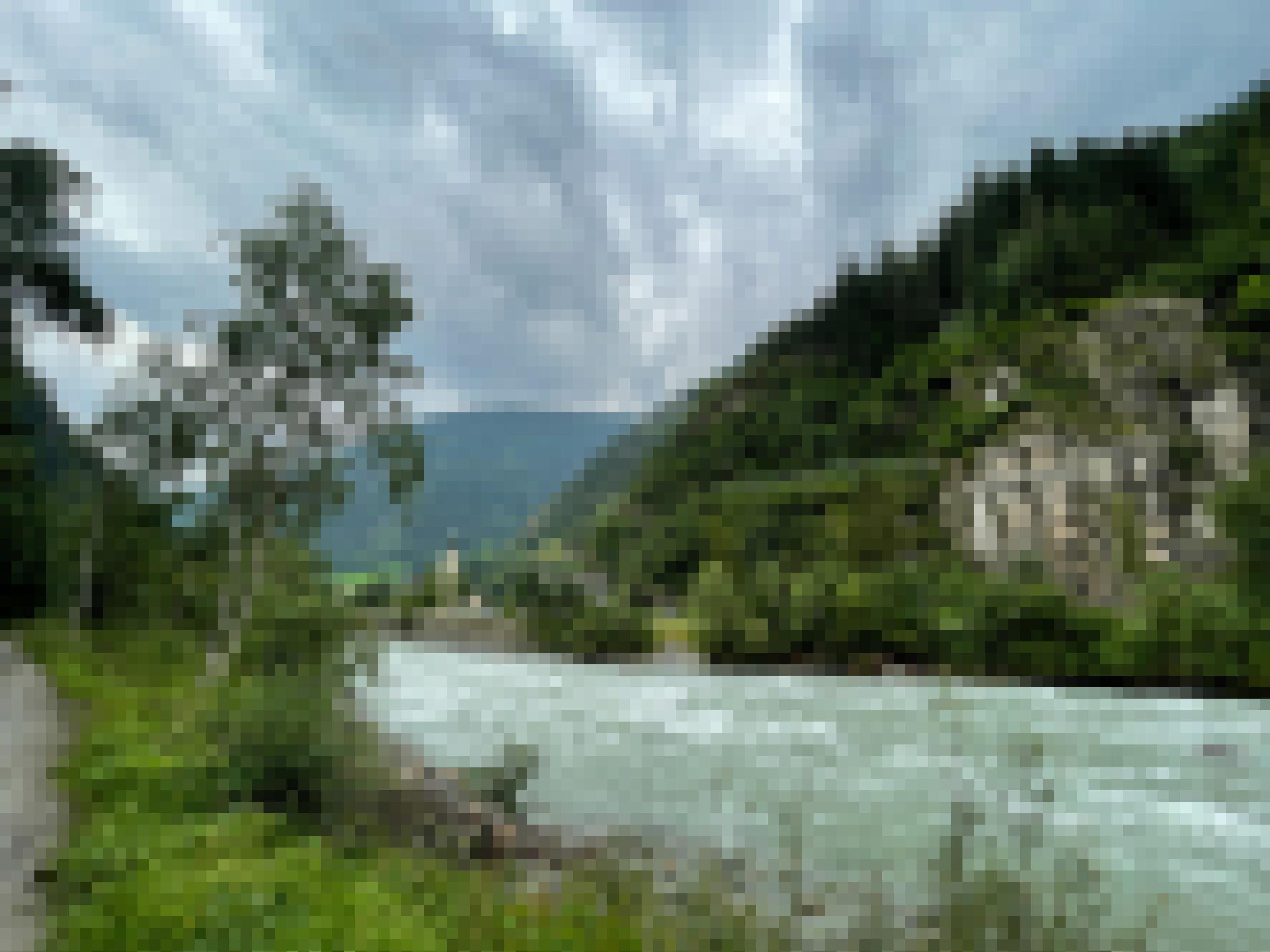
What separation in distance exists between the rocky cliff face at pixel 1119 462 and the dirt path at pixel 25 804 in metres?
85.7

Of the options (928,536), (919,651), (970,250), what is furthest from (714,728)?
(970,250)

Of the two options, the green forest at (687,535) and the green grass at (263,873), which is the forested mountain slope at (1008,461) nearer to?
the green forest at (687,535)

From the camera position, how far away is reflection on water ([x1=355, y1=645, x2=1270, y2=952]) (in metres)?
12.9

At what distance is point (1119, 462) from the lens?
9238cm

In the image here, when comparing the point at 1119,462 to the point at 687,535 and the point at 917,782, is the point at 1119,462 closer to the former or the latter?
the point at 687,535

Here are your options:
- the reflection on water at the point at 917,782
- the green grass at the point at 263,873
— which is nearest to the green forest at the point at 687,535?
the green grass at the point at 263,873

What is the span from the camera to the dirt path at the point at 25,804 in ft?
24.3

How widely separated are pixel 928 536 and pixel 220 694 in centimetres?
10748

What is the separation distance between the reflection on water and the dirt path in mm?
5500

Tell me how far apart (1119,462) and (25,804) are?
98386mm

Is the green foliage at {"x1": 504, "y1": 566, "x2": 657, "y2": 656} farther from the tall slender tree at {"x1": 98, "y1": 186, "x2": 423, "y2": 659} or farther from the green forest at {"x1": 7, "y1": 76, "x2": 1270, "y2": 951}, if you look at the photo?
the tall slender tree at {"x1": 98, "y1": 186, "x2": 423, "y2": 659}

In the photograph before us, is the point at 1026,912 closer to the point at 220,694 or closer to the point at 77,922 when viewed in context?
the point at 77,922

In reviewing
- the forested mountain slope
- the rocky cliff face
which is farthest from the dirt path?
the rocky cliff face

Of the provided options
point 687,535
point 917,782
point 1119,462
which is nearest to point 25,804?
point 917,782
